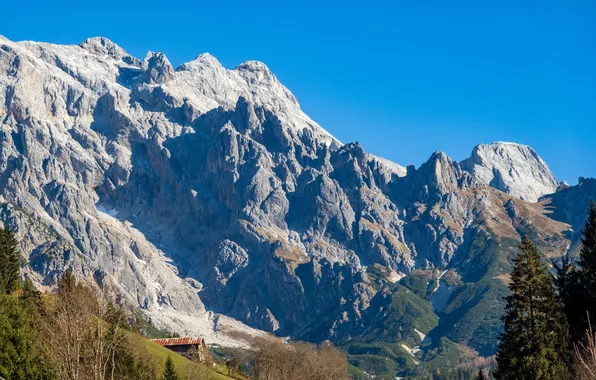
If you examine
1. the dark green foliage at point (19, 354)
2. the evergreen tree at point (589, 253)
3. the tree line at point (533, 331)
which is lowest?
the dark green foliage at point (19, 354)

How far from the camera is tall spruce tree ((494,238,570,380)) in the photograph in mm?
72250

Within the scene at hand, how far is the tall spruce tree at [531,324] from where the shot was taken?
72250 millimetres

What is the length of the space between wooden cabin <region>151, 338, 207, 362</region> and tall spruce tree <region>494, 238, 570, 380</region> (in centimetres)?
8907

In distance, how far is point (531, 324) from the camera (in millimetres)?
73250

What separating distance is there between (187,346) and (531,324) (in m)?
102

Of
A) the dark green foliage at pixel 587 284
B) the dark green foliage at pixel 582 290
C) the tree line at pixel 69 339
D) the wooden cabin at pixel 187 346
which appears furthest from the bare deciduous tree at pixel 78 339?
the wooden cabin at pixel 187 346

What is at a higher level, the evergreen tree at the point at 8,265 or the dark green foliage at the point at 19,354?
the evergreen tree at the point at 8,265

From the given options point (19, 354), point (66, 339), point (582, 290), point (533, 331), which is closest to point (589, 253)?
point (582, 290)


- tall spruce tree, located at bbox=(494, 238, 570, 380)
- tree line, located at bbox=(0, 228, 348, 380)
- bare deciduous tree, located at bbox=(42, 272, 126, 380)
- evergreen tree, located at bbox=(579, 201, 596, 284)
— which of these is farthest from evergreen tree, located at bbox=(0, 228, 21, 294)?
evergreen tree, located at bbox=(579, 201, 596, 284)

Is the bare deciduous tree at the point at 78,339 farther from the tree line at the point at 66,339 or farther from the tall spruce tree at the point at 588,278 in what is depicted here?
the tall spruce tree at the point at 588,278

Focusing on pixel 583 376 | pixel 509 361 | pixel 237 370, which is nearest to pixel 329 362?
pixel 237 370

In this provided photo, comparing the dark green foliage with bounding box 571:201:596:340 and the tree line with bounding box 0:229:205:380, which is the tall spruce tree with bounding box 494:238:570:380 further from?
the tree line with bounding box 0:229:205:380

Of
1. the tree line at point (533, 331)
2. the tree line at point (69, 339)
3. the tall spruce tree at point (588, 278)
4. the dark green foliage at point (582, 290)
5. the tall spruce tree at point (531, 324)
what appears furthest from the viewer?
the tall spruce tree at point (588, 278)

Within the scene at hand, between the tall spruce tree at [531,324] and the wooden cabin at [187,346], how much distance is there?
292 feet
